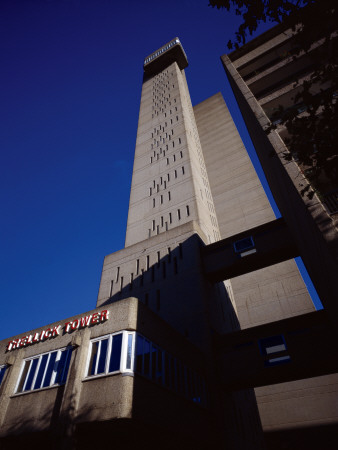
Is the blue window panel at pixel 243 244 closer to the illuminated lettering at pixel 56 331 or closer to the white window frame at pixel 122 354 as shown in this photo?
the white window frame at pixel 122 354

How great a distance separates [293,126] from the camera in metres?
8.30

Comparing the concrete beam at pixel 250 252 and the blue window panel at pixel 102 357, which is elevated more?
the concrete beam at pixel 250 252

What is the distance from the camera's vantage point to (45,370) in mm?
14086

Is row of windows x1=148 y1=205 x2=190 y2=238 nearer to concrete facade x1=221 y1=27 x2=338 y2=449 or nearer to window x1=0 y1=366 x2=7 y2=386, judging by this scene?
concrete facade x1=221 y1=27 x2=338 y2=449

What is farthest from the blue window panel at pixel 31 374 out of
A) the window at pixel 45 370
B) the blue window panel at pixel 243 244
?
the blue window panel at pixel 243 244

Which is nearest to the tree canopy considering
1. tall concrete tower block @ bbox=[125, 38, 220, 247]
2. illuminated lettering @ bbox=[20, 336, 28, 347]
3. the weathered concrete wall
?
illuminated lettering @ bbox=[20, 336, 28, 347]

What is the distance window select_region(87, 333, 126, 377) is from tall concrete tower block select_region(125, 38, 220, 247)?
16.5 m

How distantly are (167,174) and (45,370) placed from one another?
26.3 metres

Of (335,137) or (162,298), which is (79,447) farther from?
(335,137)

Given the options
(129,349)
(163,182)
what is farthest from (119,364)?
(163,182)

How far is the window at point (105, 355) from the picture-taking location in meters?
12.3

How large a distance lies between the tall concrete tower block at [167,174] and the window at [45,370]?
1725cm

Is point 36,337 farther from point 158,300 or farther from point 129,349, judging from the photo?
point 158,300

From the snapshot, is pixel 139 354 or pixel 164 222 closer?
pixel 139 354
